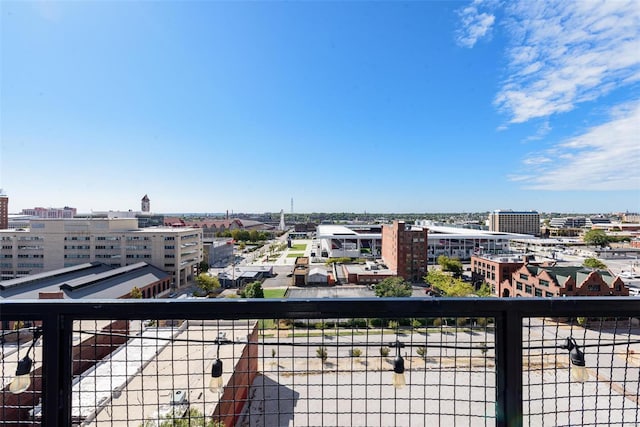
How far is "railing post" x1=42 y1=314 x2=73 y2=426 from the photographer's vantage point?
784 millimetres

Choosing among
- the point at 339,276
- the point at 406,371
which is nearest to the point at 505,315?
the point at 406,371

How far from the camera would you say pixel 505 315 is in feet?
2.64

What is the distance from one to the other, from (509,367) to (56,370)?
1117 mm

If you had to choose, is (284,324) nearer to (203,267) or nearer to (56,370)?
(56,370)

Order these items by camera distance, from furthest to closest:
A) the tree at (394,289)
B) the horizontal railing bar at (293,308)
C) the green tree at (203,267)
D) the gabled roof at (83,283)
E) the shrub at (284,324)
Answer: the green tree at (203,267)
the gabled roof at (83,283)
the tree at (394,289)
the shrub at (284,324)
the horizontal railing bar at (293,308)

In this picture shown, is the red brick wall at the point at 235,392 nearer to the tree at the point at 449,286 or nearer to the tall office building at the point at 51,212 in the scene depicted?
the tree at the point at 449,286

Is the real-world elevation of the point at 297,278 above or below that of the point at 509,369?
below

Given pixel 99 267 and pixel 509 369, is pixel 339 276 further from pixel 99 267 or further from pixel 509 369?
pixel 509 369

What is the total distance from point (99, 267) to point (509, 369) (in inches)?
765

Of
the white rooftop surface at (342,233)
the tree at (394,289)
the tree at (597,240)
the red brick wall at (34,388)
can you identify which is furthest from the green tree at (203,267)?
the tree at (597,240)

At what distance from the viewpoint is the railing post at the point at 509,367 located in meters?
0.80

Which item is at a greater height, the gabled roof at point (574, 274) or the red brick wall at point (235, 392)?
the red brick wall at point (235, 392)

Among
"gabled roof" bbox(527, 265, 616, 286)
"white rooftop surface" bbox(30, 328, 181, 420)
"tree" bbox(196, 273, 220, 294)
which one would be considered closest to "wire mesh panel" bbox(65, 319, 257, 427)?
"white rooftop surface" bbox(30, 328, 181, 420)

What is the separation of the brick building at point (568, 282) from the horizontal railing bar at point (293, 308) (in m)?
10.4
